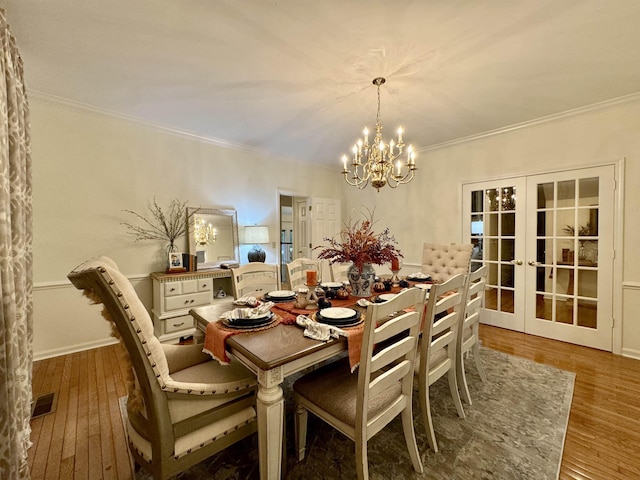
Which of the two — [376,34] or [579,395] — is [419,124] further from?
[579,395]

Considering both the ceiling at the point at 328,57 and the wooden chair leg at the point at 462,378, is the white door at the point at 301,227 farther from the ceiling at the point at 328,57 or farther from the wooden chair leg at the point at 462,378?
the wooden chair leg at the point at 462,378

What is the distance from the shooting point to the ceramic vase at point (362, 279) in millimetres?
2166

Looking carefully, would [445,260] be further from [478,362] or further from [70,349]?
[70,349]

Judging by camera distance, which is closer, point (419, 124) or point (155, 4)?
point (155, 4)

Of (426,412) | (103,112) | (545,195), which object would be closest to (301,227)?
(103,112)

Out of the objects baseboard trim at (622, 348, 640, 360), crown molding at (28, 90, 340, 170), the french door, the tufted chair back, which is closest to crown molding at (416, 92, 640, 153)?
the french door

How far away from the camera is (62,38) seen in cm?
192

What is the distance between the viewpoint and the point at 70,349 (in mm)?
2895

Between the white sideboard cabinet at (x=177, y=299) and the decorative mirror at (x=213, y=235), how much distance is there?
391 mm

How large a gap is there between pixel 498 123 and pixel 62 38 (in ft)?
14.1

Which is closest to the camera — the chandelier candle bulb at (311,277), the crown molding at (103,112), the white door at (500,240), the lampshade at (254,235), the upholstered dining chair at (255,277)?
the chandelier candle bulb at (311,277)

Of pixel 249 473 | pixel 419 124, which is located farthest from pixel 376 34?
pixel 249 473

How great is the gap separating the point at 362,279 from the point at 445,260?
5.14 ft

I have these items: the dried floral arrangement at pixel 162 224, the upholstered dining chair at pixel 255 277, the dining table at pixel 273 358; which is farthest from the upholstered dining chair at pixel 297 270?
the dried floral arrangement at pixel 162 224
